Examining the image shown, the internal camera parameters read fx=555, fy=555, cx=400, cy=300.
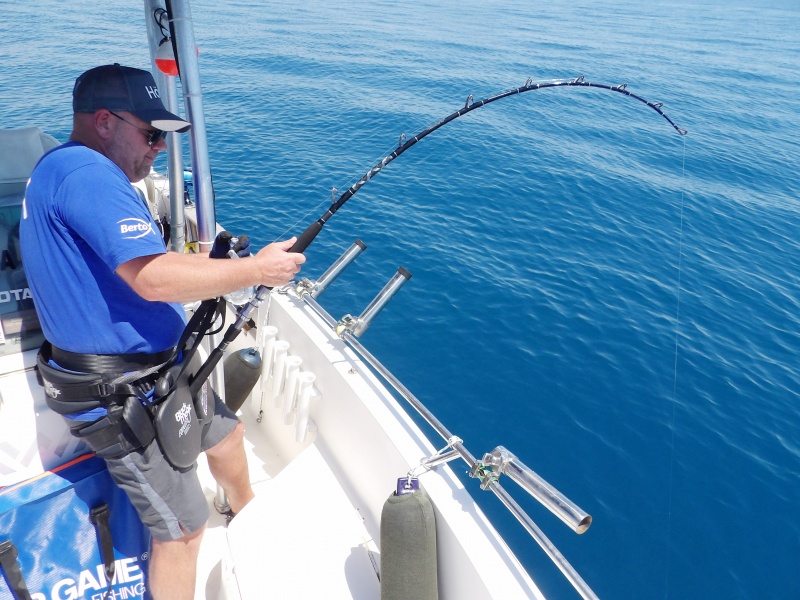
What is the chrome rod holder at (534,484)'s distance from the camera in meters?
1.84

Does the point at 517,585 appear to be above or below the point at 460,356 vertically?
above

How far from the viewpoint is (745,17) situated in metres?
33.6

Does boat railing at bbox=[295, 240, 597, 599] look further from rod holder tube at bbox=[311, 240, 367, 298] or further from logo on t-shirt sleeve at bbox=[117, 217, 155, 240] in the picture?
logo on t-shirt sleeve at bbox=[117, 217, 155, 240]

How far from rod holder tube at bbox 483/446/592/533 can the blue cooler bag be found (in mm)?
1462

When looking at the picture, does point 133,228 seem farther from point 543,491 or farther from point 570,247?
point 570,247

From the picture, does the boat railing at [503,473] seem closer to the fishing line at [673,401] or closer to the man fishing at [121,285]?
the man fishing at [121,285]

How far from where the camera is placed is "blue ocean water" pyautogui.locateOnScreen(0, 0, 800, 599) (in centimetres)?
444

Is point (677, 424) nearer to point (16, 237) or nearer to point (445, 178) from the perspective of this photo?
point (16, 237)

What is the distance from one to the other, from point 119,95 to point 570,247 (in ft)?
24.4

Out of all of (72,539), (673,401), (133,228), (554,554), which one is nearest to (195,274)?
(133,228)

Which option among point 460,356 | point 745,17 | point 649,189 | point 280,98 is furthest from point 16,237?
point 745,17

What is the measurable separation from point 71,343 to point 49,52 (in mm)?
17257

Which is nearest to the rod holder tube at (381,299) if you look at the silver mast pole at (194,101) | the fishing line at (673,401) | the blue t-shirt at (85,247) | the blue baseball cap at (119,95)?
the silver mast pole at (194,101)

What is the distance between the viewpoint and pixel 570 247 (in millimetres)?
8312
